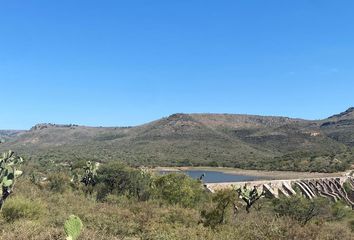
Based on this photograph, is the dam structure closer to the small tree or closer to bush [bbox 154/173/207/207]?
bush [bbox 154/173/207/207]

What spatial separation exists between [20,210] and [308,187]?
54.7 m

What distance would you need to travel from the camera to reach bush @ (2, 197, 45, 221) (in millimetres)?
21547

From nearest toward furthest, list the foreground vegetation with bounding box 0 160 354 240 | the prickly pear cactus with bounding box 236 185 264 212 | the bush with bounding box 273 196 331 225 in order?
the foreground vegetation with bounding box 0 160 354 240 < the prickly pear cactus with bounding box 236 185 264 212 < the bush with bounding box 273 196 331 225

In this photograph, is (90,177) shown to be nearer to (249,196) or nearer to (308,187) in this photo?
(249,196)

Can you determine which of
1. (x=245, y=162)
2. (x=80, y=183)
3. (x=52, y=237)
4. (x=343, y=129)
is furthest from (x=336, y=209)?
(x=343, y=129)

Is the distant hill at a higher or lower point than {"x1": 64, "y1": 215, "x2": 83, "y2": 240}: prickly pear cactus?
higher

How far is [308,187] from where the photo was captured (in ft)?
228

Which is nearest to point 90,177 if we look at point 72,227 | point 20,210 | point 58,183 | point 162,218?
point 58,183

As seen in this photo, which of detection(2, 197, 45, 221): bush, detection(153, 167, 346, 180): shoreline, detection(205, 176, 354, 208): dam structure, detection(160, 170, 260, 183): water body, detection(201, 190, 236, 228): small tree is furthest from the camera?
detection(153, 167, 346, 180): shoreline

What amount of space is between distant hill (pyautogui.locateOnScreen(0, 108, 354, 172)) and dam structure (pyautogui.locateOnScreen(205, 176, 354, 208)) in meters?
22.3

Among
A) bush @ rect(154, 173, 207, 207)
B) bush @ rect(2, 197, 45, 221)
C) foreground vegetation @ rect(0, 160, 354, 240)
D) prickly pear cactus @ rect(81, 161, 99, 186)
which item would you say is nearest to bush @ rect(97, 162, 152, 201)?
foreground vegetation @ rect(0, 160, 354, 240)

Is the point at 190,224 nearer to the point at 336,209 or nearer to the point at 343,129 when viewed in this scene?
the point at 336,209

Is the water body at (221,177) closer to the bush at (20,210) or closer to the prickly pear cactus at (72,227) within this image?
the bush at (20,210)

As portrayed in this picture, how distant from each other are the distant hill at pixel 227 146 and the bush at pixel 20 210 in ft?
267
